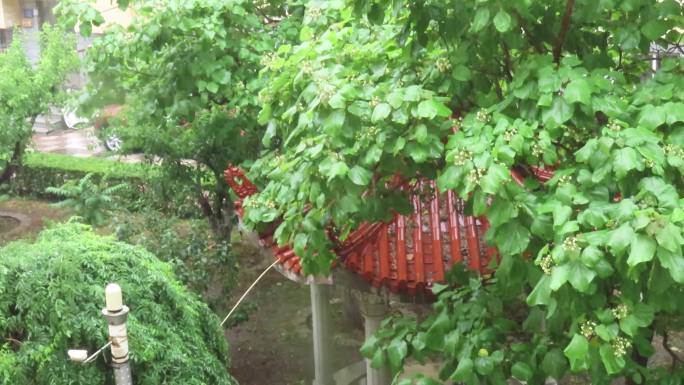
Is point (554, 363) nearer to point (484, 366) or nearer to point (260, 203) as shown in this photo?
point (484, 366)

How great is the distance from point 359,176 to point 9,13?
2537 cm

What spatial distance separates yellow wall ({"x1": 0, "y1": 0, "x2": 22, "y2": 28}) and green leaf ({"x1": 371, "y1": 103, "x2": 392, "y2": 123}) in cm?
2470

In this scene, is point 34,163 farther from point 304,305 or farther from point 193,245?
point 193,245

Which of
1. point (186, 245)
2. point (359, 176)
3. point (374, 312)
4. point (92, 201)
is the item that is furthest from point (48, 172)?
point (359, 176)

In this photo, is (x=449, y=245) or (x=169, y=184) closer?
(x=449, y=245)

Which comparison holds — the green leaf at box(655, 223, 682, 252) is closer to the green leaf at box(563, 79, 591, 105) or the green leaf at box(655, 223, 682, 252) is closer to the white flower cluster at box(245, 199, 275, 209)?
the green leaf at box(563, 79, 591, 105)

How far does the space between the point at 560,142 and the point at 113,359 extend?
312 centimetres

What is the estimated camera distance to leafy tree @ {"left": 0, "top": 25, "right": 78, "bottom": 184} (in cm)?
1579

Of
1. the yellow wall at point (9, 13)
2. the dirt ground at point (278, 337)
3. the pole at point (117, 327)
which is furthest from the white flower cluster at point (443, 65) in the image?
the yellow wall at point (9, 13)

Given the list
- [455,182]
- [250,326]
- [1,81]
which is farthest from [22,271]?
[1,81]

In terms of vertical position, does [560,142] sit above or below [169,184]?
above

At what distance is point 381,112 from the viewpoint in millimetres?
5113

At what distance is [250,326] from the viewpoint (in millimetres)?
14922

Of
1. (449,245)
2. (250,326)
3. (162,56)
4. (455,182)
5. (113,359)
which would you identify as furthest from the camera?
(250,326)
